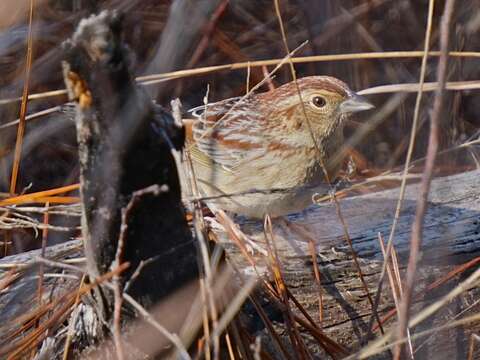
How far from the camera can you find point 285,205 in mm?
2818

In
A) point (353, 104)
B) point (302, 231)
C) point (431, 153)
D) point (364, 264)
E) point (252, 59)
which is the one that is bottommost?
point (364, 264)

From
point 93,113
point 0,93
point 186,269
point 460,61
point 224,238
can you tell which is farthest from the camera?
point 460,61

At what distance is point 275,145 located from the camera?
3.08 metres

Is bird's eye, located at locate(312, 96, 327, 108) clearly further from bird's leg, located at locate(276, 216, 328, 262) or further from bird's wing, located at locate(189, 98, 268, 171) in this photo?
bird's leg, located at locate(276, 216, 328, 262)

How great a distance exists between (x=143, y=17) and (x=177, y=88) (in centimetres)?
41

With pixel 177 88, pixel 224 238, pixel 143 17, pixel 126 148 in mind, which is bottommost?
pixel 224 238

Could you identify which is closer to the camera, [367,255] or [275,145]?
[367,255]

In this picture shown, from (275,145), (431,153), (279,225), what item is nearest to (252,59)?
(275,145)

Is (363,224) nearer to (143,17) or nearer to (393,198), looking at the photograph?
(393,198)

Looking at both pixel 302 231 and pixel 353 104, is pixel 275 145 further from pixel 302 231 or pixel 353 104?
pixel 302 231

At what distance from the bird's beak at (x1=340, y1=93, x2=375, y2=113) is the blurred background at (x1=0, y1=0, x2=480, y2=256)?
0.72 m

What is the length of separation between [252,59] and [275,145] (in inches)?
53.7

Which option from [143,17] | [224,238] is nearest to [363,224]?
[224,238]

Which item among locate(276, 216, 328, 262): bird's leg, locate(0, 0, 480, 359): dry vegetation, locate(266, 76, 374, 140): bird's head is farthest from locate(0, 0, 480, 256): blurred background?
locate(276, 216, 328, 262): bird's leg
